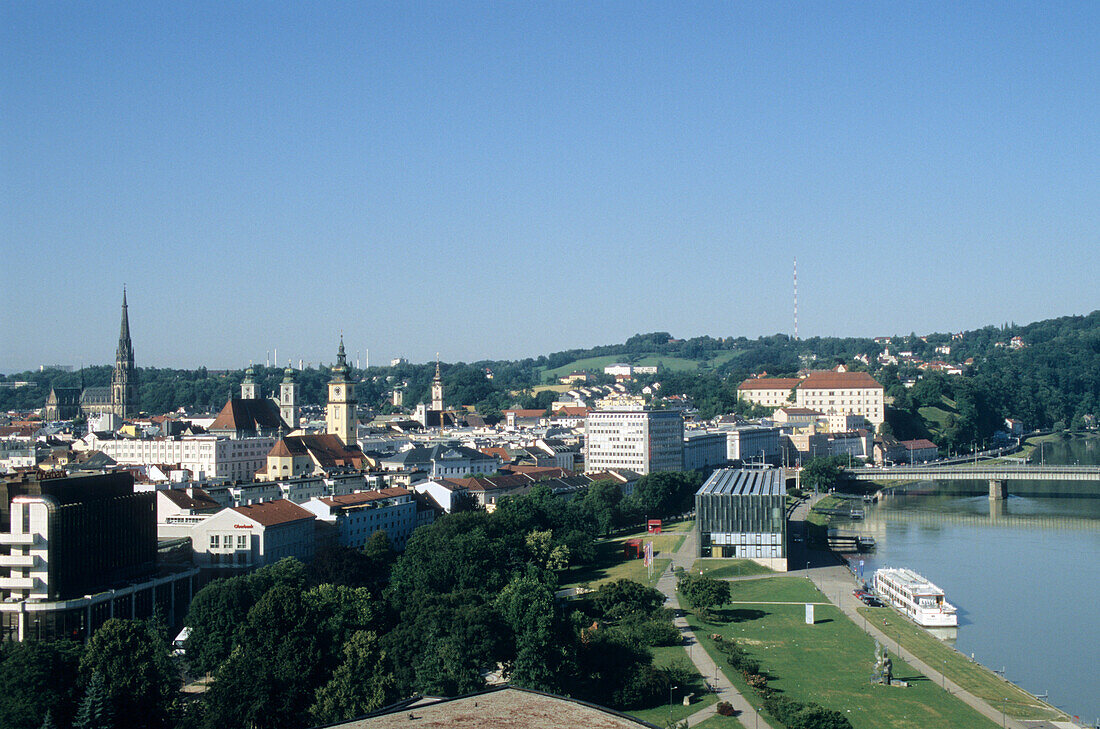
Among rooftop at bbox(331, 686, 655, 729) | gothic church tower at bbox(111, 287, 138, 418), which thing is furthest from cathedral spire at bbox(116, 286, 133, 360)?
rooftop at bbox(331, 686, 655, 729)

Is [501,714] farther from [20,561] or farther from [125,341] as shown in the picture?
[125,341]

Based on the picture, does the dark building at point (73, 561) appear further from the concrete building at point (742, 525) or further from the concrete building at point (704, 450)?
the concrete building at point (704, 450)

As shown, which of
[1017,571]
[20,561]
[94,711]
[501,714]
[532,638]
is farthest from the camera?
[1017,571]

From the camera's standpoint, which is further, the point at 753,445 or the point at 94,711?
the point at 753,445

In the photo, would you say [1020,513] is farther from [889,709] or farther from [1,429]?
[1,429]

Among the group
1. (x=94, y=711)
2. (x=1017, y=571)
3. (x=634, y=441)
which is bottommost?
(x=1017, y=571)

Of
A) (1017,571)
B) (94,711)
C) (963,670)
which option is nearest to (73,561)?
(94,711)

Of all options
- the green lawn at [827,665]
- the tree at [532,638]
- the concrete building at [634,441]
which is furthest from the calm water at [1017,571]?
the concrete building at [634,441]

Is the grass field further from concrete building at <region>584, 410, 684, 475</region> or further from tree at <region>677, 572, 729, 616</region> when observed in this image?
concrete building at <region>584, 410, 684, 475</region>
